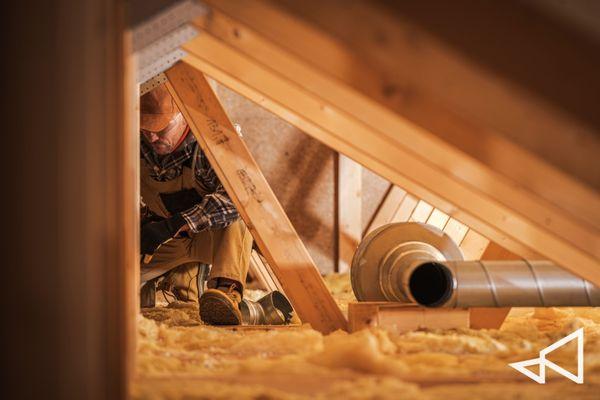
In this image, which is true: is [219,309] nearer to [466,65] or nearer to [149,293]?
[149,293]

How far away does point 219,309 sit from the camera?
108 inches

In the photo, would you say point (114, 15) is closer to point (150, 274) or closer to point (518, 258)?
point (518, 258)

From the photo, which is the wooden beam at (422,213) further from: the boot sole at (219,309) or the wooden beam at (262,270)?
the boot sole at (219,309)

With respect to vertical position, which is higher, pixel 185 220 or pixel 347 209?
pixel 347 209

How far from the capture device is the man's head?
10.6ft

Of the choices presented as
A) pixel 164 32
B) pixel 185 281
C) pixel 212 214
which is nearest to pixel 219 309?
pixel 212 214

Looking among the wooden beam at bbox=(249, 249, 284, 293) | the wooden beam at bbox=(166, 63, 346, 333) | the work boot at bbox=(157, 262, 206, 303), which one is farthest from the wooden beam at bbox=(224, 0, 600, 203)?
the wooden beam at bbox=(249, 249, 284, 293)

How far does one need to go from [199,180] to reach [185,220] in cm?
27

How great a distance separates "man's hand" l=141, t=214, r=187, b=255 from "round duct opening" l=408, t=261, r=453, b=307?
0.96 metres

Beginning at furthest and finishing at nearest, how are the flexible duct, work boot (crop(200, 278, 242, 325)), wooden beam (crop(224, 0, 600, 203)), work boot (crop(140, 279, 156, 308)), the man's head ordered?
work boot (crop(140, 279, 156, 308)) → the man's head → work boot (crop(200, 278, 242, 325)) → the flexible duct → wooden beam (crop(224, 0, 600, 203))

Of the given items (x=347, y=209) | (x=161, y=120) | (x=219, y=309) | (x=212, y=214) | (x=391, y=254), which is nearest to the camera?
(x=391, y=254)

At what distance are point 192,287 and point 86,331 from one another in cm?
245

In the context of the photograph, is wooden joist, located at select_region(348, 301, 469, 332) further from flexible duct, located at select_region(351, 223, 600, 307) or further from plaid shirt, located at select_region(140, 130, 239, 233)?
plaid shirt, located at select_region(140, 130, 239, 233)

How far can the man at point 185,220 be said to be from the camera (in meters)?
2.93
